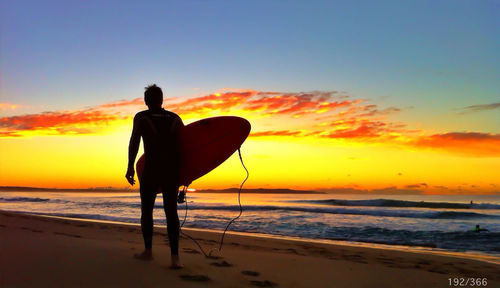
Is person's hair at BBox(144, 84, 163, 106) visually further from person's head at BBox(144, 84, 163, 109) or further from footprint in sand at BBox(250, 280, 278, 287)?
footprint in sand at BBox(250, 280, 278, 287)

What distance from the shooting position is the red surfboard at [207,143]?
169 inches

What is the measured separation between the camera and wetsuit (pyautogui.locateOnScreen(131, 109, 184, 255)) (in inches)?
143

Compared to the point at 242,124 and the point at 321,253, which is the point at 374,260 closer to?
the point at 321,253

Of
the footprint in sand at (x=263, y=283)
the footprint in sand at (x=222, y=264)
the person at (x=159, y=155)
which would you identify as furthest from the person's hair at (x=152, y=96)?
the footprint in sand at (x=263, y=283)

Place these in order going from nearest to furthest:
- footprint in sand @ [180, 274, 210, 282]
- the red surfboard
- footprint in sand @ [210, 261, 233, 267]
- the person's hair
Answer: footprint in sand @ [180, 274, 210, 282], the person's hair, footprint in sand @ [210, 261, 233, 267], the red surfboard

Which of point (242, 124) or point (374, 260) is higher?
point (242, 124)

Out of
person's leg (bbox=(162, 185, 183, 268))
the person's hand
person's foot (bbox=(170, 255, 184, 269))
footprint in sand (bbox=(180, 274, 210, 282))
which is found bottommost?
footprint in sand (bbox=(180, 274, 210, 282))

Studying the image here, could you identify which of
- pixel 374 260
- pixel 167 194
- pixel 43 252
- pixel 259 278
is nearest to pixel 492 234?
pixel 374 260

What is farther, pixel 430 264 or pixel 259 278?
pixel 430 264

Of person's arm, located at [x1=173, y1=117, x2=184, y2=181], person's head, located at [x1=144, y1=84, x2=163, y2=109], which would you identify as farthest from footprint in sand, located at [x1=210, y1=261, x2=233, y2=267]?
person's head, located at [x1=144, y1=84, x2=163, y2=109]

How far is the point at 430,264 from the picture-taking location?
570 cm

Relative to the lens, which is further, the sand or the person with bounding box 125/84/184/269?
the person with bounding box 125/84/184/269

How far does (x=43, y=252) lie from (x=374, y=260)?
4.66 meters

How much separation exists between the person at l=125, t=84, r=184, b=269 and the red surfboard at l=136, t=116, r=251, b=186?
0.42 metres
